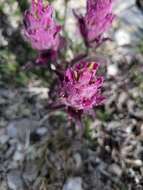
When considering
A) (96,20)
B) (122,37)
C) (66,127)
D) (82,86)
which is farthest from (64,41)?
(122,37)

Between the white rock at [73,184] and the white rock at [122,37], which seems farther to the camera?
the white rock at [122,37]

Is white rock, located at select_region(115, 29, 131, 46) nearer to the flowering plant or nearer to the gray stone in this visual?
the flowering plant

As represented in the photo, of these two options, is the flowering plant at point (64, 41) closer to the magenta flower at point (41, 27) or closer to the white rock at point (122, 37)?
the magenta flower at point (41, 27)

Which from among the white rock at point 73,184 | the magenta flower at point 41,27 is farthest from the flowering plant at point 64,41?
the white rock at point 73,184

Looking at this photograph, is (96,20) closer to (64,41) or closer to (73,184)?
(64,41)

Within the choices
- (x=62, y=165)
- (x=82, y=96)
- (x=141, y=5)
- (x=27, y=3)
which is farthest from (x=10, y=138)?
(x=141, y=5)
